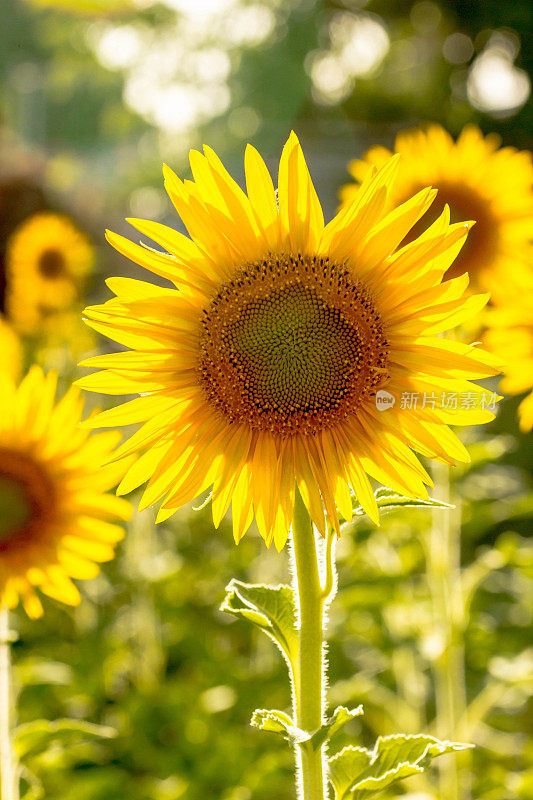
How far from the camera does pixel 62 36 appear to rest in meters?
14.2

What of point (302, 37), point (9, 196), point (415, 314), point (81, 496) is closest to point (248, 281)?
point (415, 314)

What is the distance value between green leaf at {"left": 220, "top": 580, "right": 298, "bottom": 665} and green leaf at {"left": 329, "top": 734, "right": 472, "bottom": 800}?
6.7 inches

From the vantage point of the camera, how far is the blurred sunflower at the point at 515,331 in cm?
198

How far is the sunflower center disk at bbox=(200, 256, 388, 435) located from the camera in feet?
4.11

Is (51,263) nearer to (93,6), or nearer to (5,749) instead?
(5,749)

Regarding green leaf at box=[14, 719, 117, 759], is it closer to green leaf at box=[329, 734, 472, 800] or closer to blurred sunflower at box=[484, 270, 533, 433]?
green leaf at box=[329, 734, 472, 800]

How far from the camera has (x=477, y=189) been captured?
2447 millimetres

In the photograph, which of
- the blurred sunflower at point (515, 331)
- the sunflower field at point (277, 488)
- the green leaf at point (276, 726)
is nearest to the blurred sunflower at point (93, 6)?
the sunflower field at point (277, 488)

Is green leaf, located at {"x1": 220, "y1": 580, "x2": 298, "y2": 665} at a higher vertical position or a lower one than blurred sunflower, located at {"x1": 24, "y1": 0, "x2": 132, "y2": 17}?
lower

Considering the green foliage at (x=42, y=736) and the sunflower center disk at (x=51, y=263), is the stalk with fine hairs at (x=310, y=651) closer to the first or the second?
the green foliage at (x=42, y=736)

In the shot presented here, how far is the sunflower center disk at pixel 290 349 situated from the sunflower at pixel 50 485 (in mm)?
602

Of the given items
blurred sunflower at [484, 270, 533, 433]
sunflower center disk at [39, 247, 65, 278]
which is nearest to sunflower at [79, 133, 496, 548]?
blurred sunflower at [484, 270, 533, 433]

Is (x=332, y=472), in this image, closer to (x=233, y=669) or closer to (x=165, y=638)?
(x=233, y=669)
